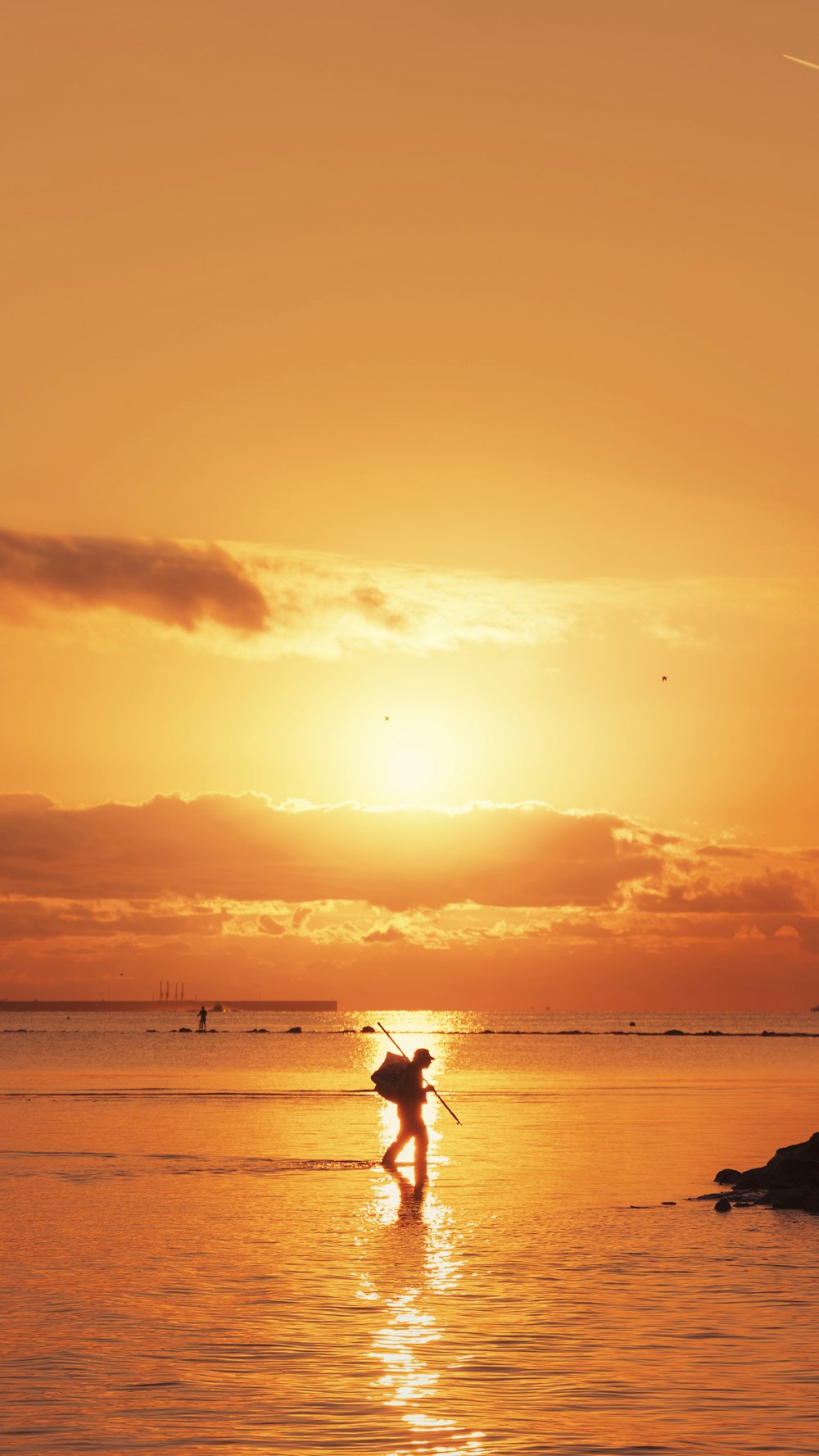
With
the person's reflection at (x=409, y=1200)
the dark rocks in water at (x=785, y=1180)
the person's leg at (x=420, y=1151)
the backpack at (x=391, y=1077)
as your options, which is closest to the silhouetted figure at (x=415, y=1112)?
the person's leg at (x=420, y=1151)

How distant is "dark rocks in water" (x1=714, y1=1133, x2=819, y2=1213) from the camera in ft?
95.2

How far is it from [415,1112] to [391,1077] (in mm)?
823

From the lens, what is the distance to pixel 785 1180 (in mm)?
30656

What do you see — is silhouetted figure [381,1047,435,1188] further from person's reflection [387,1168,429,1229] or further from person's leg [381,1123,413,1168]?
person's reflection [387,1168,429,1229]

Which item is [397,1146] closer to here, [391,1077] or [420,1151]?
[420,1151]

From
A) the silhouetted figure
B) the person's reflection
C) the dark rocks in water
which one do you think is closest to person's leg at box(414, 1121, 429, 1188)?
the silhouetted figure

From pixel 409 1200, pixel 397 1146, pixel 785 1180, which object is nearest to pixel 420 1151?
pixel 397 1146

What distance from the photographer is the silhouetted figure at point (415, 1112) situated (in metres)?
31.2

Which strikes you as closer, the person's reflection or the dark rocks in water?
the person's reflection

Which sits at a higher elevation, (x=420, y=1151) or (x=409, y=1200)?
(x=420, y=1151)

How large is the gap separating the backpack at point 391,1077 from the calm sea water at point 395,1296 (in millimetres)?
1712

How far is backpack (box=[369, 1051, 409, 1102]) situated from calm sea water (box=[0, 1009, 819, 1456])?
171 centimetres

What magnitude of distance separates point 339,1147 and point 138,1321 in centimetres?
2225

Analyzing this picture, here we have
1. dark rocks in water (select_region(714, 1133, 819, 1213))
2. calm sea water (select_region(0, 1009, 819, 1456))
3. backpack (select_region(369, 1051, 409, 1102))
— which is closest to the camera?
calm sea water (select_region(0, 1009, 819, 1456))
